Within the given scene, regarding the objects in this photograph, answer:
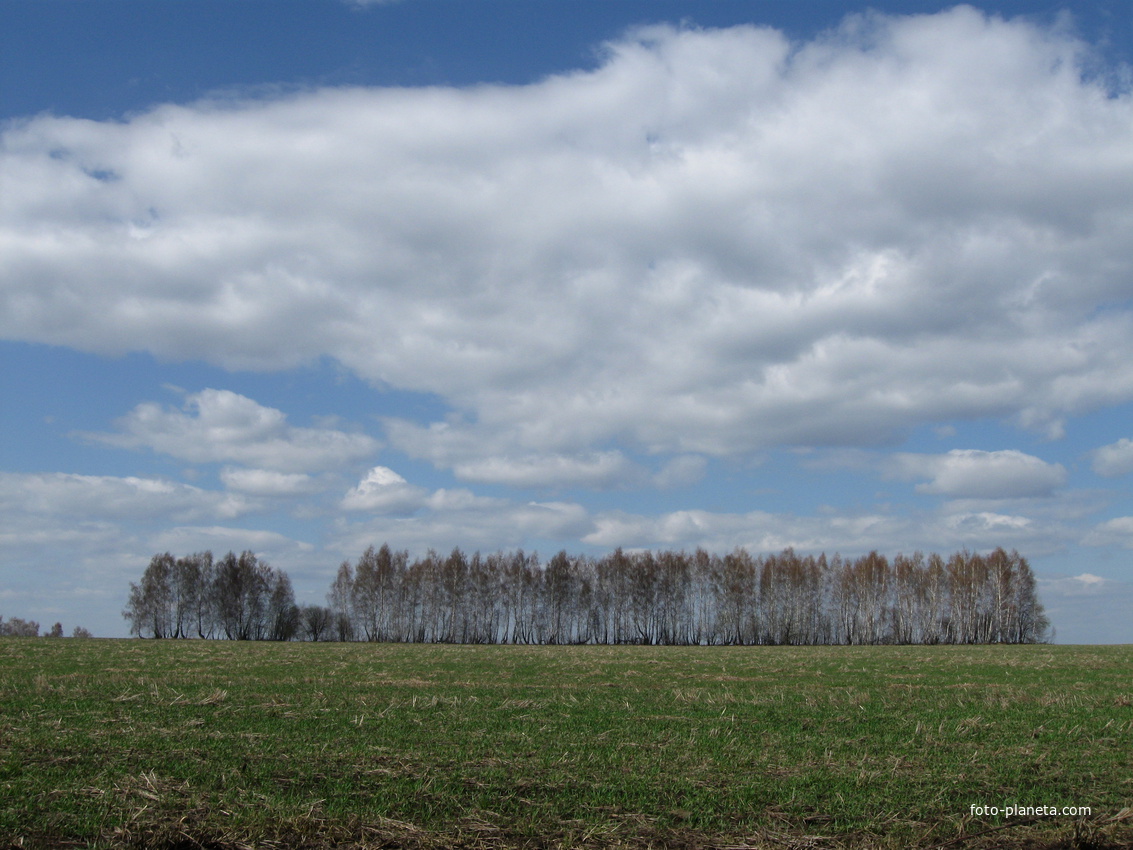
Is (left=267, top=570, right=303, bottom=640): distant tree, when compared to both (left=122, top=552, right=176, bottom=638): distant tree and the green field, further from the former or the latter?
the green field

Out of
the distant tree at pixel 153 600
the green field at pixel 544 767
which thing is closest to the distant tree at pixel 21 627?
the distant tree at pixel 153 600

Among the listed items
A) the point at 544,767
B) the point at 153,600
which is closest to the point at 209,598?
the point at 153,600

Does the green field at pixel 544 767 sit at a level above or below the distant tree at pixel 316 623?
above

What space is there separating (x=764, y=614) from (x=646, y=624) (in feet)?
58.2

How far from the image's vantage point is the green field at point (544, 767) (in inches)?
334

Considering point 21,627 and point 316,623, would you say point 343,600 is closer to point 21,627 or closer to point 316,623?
point 316,623

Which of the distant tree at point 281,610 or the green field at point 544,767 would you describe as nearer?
the green field at point 544,767

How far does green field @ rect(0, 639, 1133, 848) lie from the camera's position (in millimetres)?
8492

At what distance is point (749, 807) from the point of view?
9.48 metres

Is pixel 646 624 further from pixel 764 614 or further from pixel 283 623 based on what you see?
pixel 283 623

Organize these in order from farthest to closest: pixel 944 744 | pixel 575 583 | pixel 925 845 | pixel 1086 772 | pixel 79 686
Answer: pixel 575 583 → pixel 79 686 → pixel 944 744 → pixel 1086 772 → pixel 925 845

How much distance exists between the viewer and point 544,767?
1105 cm

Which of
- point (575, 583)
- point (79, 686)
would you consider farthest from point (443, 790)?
point (575, 583)

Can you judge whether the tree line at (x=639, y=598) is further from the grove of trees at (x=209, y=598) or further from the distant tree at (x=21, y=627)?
the distant tree at (x=21, y=627)
